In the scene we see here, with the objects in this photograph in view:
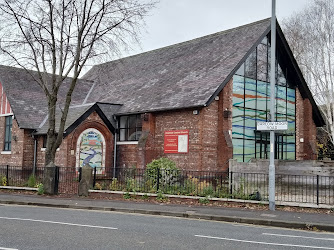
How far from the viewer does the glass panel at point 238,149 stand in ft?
72.2

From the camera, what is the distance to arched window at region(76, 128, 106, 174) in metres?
23.3

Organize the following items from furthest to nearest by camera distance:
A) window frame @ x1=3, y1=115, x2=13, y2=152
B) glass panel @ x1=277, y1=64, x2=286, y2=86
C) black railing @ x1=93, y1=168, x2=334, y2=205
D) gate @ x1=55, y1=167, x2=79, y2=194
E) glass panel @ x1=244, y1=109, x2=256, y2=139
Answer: window frame @ x1=3, y1=115, x2=13, y2=152
glass panel @ x1=277, y1=64, x2=286, y2=86
glass panel @ x1=244, y1=109, x2=256, y2=139
gate @ x1=55, y1=167, x2=79, y2=194
black railing @ x1=93, y1=168, x2=334, y2=205

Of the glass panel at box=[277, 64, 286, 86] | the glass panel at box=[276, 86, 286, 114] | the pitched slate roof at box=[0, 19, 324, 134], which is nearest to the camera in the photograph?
the pitched slate roof at box=[0, 19, 324, 134]

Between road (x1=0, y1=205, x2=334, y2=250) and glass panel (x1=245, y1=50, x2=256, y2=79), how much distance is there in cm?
1351

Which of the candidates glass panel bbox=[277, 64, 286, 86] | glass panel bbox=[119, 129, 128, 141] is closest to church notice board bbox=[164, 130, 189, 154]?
glass panel bbox=[119, 129, 128, 141]

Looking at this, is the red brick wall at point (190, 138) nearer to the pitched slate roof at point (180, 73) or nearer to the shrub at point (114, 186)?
the pitched slate roof at point (180, 73)

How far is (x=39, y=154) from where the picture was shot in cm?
2527

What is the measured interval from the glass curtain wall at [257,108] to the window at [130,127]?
590 centimetres

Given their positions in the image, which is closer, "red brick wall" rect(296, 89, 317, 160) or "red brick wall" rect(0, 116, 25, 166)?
"red brick wall" rect(0, 116, 25, 166)

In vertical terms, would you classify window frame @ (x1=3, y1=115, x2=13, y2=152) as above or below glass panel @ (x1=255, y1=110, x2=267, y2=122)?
below

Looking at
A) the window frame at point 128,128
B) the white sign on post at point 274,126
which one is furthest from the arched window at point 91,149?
the white sign on post at point 274,126

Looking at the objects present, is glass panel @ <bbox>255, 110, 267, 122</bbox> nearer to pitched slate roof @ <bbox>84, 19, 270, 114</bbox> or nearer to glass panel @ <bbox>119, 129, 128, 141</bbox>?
pitched slate roof @ <bbox>84, 19, 270, 114</bbox>

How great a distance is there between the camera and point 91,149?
2375 cm

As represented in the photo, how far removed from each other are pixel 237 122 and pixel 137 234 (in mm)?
14594
